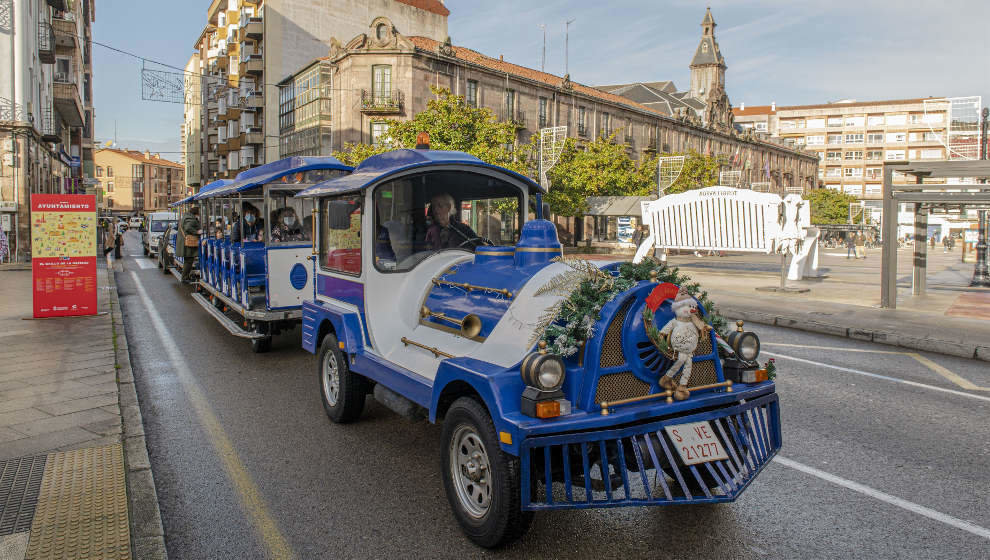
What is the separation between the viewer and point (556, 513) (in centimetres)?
421

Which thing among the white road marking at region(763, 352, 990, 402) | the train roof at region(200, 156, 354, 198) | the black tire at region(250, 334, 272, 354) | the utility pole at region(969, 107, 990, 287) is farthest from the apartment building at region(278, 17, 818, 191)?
the white road marking at region(763, 352, 990, 402)

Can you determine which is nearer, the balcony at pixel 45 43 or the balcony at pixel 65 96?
the balcony at pixel 45 43

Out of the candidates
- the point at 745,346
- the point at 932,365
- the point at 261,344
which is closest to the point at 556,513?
the point at 745,346

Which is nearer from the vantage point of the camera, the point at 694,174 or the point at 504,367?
the point at 504,367

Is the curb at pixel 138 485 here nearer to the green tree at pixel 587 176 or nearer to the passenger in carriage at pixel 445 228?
the passenger in carriage at pixel 445 228

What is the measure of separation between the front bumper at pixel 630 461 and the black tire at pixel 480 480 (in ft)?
0.41

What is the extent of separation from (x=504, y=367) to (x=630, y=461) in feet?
2.86

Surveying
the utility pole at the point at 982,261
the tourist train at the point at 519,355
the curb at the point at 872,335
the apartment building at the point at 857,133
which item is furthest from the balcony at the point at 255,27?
the apartment building at the point at 857,133

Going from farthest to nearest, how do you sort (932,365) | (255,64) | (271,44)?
(255,64)
(271,44)
(932,365)

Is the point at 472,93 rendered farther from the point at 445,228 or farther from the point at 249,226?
the point at 445,228

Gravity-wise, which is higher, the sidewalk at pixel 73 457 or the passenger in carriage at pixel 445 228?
the passenger in carriage at pixel 445 228

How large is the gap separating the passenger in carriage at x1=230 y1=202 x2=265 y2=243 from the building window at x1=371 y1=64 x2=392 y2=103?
29165mm

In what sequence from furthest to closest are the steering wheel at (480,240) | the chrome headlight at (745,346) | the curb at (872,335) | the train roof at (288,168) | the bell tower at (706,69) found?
the bell tower at (706,69)
the train roof at (288,168)
the curb at (872,335)
the steering wheel at (480,240)
the chrome headlight at (745,346)

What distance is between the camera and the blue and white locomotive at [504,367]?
3508 millimetres
